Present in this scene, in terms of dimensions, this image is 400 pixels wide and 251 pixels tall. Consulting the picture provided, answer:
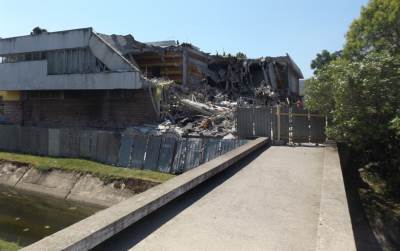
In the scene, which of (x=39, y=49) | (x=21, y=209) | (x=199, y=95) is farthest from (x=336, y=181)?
(x=39, y=49)

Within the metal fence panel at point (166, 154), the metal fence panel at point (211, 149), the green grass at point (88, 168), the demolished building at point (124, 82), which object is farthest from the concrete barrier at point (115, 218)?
the demolished building at point (124, 82)

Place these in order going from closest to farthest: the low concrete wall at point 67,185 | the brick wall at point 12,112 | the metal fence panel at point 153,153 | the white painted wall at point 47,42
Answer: the low concrete wall at point 67,185 < the metal fence panel at point 153,153 < the white painted wall at point 47,42 < the brick wall at point 12,112

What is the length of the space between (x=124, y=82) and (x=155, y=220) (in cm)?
1722

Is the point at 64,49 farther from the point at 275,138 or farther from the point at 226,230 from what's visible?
the point at 226,230

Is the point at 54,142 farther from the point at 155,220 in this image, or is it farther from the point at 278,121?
the point at 155,220

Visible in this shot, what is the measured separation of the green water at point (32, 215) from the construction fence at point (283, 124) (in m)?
6.96

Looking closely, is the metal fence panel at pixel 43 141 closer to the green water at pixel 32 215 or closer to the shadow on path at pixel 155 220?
the green water at pixel 32 215

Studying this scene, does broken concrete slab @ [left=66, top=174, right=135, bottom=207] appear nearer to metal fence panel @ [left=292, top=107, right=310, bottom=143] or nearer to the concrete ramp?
metal fence panel @ [left=292, top=107, right=310, bottom=143]

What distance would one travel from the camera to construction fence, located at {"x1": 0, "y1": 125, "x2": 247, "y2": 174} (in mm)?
15562

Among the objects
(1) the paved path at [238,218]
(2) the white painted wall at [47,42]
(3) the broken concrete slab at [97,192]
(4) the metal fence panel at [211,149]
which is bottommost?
(3) the broken concrete slab at [97,192]

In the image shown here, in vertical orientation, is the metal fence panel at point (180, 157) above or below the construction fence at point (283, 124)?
below

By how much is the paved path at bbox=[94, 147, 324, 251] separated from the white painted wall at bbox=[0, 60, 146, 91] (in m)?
14.4

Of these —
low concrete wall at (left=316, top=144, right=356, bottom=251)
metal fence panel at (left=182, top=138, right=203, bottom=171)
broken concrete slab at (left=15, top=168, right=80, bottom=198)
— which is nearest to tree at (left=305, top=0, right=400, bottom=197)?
low concrete wall at (left=316, top=144, right=356, bottom=251)

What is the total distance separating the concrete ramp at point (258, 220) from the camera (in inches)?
175
